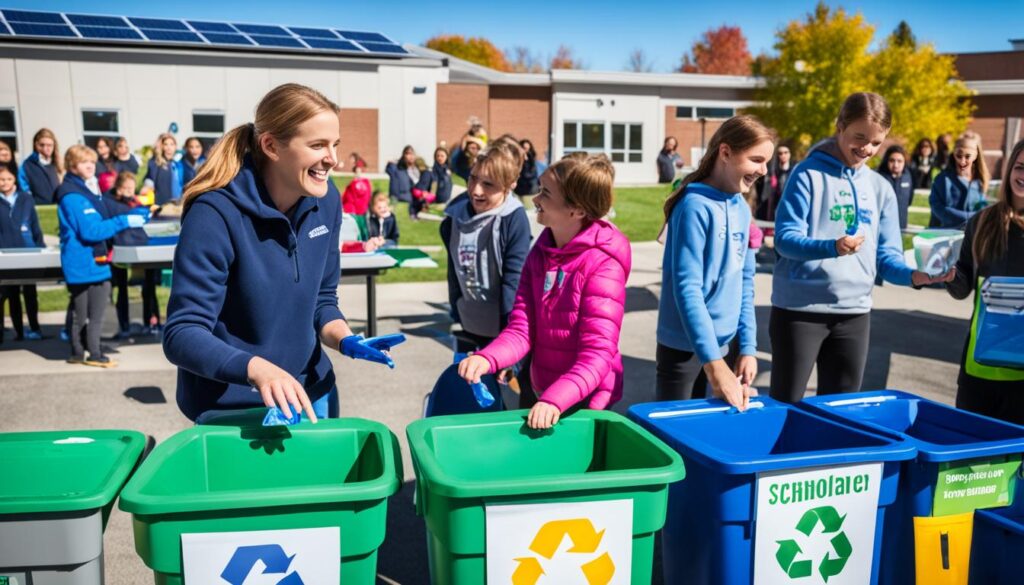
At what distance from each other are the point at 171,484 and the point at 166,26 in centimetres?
2671

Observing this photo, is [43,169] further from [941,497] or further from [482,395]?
[941,497]

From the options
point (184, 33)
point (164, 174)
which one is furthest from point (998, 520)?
point (184, 33)

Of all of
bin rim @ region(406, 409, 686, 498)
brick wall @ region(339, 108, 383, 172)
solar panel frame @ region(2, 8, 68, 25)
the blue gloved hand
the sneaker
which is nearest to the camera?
bin rim @ region(406, 409, 686, 498)

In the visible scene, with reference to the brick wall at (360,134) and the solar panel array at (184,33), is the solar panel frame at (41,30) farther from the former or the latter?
the brick wall at (360,134)

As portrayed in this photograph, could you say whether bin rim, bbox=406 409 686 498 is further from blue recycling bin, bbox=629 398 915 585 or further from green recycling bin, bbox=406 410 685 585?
blue recycling bin, bbox=629 398 915 585

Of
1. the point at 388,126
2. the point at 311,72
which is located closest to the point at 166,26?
the point at 311,72

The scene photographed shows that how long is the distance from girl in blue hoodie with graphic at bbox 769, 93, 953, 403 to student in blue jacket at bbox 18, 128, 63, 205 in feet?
29.6

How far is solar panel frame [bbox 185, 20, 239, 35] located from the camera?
25391 mm

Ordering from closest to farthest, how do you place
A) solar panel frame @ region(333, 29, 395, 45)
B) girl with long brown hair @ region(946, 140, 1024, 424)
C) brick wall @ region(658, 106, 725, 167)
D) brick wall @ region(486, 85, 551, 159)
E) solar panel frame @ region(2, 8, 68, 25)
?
girl with long brown hair @ region(946, 140, 1024, 424) → solar panel frame @ region(2, 8, 68, 25) → solar panel frame @ region(333, 29, 395, 45) → brick wall @ region(486, 85, 551, 159) → brick wall @ region(658, 106, 725, 167)

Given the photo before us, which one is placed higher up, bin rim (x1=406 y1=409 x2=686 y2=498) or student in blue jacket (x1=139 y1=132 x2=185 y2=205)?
student in blue jacket (x1=139 y1=132 x2=185 y2=205)

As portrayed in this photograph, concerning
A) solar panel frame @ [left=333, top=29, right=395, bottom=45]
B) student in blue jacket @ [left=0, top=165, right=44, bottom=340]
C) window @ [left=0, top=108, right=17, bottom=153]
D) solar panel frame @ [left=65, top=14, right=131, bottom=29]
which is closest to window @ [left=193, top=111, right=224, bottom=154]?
solar panel frame @ [left=65, top=14, right=131, bottom=29]

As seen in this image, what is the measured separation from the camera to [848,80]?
29078 mm

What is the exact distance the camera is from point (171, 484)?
6.35 feet

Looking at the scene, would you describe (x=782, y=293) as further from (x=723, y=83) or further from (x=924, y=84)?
(x=723, y=83)
